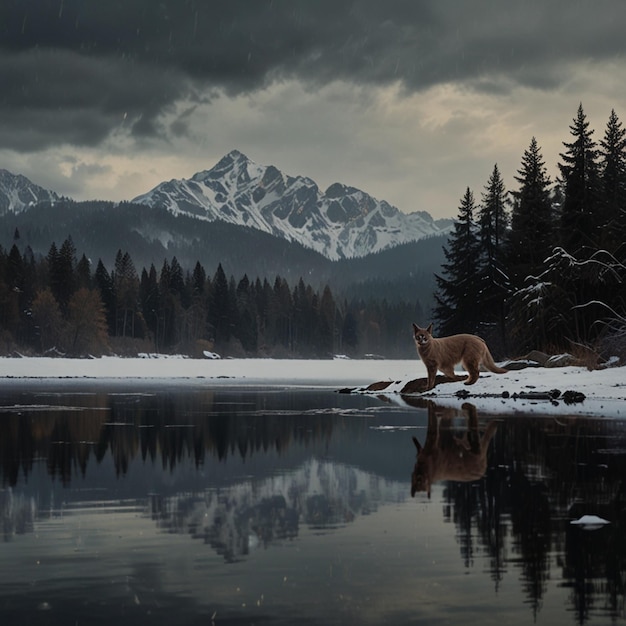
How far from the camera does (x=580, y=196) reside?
51.4 m

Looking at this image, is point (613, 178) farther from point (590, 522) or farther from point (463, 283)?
point (590, 522)

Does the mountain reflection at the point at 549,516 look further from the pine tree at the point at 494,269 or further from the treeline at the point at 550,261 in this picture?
the pine tree at the point at 494,269

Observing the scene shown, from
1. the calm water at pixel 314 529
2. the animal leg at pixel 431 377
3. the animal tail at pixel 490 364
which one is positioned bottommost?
the calm water at pixel 314 529

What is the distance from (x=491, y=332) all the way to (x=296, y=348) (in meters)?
134

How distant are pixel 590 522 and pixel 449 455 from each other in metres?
6.22

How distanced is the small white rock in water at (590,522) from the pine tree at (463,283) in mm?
52317

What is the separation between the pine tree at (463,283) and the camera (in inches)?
2459

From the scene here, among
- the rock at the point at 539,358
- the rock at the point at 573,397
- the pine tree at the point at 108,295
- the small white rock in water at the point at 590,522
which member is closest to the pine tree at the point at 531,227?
the rock at the point at 539,358

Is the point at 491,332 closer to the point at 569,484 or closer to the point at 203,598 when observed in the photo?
the point at 569,484

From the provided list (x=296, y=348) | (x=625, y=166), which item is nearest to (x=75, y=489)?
(x=625, y=166)

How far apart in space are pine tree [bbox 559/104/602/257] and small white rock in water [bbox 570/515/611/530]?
40.2 meters

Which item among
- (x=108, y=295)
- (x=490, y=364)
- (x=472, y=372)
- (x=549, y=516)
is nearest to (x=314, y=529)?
(x=549, y=516)

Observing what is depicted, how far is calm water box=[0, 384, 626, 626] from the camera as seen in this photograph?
6.52 m

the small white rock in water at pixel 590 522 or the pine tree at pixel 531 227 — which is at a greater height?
the pine tree at pixel 531 227
